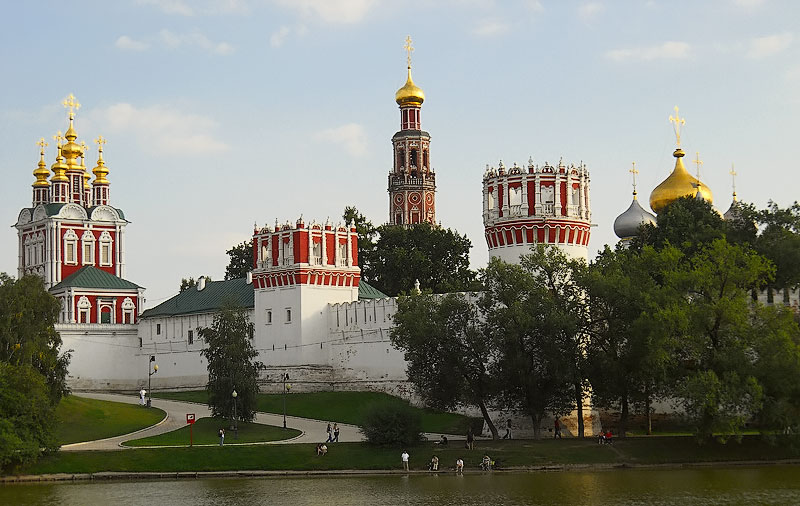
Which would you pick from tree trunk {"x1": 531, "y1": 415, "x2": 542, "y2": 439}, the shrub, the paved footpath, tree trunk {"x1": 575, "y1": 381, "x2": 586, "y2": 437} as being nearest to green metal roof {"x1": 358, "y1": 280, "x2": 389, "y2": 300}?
the paved footpath

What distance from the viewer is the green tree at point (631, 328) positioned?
159ft

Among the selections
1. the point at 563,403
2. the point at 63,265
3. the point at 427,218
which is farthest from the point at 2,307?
the point at 427,218

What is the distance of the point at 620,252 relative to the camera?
56062 millimetres

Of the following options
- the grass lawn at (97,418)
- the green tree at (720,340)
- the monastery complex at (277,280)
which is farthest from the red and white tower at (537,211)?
the grass lawn at (97,418)

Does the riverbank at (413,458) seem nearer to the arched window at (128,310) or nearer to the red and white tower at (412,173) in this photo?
the arched window at (128,310)

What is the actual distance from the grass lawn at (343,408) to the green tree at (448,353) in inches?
141

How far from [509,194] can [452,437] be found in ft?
35.7

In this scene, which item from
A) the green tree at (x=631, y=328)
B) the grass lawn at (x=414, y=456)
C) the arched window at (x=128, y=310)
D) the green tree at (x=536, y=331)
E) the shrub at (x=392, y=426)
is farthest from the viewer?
the arched window at (x=128, y=310)

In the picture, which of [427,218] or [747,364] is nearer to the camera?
[747,364]

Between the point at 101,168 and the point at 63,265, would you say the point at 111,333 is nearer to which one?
the point at 63,265

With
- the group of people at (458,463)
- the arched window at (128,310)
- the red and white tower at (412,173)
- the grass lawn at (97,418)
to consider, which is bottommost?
the group of people at (458,463)

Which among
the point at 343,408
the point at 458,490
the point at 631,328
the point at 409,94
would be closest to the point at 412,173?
the point at 409,94

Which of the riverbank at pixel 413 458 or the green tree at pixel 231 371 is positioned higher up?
the green tree at pixel 231 371

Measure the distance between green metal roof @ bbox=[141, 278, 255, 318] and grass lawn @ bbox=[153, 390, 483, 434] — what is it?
7670 millimetres
